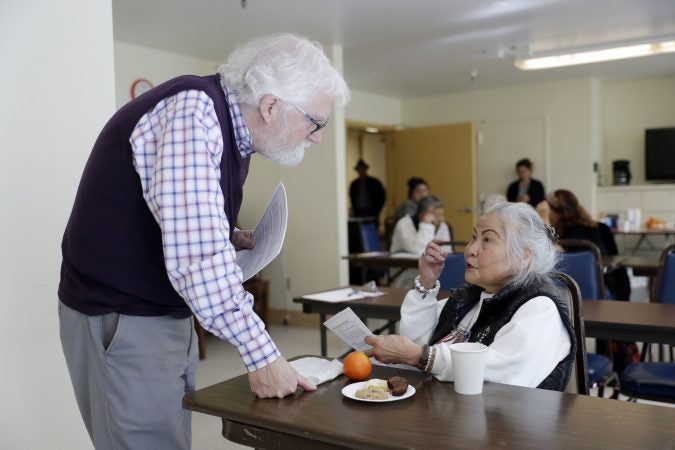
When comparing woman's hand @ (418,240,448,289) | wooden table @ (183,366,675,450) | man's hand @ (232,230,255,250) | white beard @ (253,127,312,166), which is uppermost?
white beard @ (253,127,312,166)

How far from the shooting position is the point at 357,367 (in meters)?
1.42

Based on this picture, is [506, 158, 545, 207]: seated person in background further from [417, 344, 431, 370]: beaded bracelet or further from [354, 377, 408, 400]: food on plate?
[354, 377, 408, 400]: food on plate

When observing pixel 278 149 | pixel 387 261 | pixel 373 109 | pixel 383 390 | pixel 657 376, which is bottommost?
pixel 657 376

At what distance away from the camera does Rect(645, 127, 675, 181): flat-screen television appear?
7.93 metres

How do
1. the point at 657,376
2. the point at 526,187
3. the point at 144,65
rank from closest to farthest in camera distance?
the point at 657,376, the point at 144,65, the point at 526,187

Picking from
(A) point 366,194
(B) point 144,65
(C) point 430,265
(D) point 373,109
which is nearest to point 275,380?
(C) point 430,265

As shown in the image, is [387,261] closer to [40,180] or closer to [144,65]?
[144,65]

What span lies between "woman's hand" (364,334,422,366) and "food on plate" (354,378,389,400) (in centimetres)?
15

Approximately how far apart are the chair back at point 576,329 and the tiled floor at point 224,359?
6.00 feet

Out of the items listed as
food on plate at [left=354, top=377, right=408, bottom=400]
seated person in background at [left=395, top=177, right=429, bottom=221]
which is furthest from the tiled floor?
food on plate at [left=354, top=377, right=408, bottom=400]

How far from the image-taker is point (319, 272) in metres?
6.00

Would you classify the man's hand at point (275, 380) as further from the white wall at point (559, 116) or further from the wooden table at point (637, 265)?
the white wall at point (559, 116)

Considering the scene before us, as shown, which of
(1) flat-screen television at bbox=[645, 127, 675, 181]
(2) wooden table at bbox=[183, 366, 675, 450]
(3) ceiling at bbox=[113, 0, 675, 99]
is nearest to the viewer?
(2) wooden table at bbox=[183, 366, 675, 450]

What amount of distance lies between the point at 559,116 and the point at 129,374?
24.5 feet
